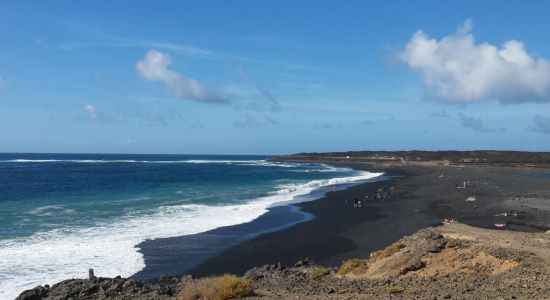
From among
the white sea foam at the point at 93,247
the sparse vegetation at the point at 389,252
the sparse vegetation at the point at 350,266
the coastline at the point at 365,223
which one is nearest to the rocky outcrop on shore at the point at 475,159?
the coastline at the point at 365,223

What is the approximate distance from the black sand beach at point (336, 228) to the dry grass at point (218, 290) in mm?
5711

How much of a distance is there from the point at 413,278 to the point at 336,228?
15090 millimetres

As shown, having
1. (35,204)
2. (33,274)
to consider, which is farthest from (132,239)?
(35,204)

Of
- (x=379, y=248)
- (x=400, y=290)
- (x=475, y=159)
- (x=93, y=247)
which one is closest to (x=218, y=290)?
(x=400, y=290)

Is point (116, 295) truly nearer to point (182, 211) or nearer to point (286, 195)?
point (182, 211)

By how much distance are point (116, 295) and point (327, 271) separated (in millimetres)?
6290

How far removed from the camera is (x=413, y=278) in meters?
13.4

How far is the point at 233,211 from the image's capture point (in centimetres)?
3525

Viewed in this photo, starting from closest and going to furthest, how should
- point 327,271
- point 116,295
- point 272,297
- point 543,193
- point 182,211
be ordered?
1. point 272,297
2. point 116,295
3. point 327,271
4. point 182,211
5. point 543,193

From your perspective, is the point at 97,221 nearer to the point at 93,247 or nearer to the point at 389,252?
the point at 93,247

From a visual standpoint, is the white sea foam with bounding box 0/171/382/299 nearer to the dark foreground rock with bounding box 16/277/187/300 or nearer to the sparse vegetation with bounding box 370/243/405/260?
the dark foreground rock with bounding box 16/277/187/300

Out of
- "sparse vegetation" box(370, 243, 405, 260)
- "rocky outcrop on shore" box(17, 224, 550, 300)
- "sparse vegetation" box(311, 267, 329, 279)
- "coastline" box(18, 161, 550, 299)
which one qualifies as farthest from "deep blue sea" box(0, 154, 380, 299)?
"sparse vegetation" box(370, 243, 405, 260)

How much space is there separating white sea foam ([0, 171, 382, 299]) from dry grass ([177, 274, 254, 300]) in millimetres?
6506

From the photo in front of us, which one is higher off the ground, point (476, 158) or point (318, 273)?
point (476, 158)
